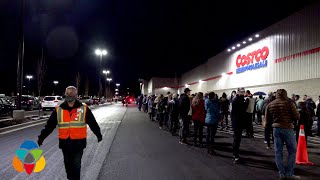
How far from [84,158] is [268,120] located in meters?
4.69

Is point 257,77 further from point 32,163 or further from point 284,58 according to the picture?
point 32,163

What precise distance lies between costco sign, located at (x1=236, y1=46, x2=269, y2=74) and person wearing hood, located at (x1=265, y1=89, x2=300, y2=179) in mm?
20932

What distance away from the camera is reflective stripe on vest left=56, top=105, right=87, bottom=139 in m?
4.87

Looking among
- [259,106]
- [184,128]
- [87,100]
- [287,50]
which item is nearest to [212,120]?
[184,128]

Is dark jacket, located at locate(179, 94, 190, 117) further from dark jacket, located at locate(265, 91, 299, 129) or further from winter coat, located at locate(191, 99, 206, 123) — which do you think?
dark jacket, located at locate(265, 91, 299, 129)

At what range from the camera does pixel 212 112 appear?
944 cm

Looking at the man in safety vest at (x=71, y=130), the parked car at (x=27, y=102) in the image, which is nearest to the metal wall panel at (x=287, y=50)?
the man in safety vest at (x=71, y=130)

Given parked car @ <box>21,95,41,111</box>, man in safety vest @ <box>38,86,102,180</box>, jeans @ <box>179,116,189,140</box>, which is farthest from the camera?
parked car @ <box>21,95,41,111</box>

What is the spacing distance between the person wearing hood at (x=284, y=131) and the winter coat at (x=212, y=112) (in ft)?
8.76

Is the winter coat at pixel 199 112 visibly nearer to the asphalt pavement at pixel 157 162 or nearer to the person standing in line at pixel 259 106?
the asphalt pavement at pixel 157 162

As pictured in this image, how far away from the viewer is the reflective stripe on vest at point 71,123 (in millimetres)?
4871

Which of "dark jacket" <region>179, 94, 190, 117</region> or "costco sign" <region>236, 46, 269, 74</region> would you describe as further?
"costco sign" <region>236, 46, 269, 74</region>

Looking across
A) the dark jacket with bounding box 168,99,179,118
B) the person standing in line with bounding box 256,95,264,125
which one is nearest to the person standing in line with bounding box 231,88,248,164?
the dark jacket with bounding box 168,99,179,118

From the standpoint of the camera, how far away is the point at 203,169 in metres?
7.25
